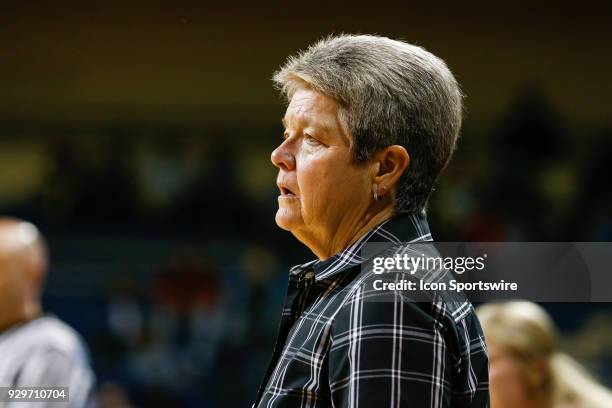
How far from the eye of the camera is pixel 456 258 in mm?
1271

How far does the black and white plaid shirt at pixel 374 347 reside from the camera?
0.77 meters

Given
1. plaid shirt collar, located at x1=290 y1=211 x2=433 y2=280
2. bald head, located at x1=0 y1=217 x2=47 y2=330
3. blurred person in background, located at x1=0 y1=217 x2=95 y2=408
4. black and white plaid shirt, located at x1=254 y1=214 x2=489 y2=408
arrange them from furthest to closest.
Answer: bald head, located at x1=0 y1=217 x2=47 y2=330 → blurred person in background, located at x1=0 y1=217 x2=95 y2=408 → plaid shirt collar, located at x1=290 y1=211 x2=433 y2=280 → black and white plaid shirt, located at x1=254 y1=214 x2=489 y2=408

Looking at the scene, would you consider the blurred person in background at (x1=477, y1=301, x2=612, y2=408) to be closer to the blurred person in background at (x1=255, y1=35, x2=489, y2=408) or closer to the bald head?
the blurred person in background at (x1=255, y1=35, x2=489, y2=408)

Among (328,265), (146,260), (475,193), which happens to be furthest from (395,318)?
(146,260)

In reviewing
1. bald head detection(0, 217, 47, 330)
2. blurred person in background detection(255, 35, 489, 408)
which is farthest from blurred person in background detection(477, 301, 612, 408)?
bald head detection(0, 217, 47, 330)

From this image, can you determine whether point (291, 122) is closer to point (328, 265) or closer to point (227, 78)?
point (328, 265)

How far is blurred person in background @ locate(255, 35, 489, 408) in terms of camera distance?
2.71ft

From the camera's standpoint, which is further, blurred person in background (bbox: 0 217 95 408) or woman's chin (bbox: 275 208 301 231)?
blurred person in background (bbox: 0 217 95 408)

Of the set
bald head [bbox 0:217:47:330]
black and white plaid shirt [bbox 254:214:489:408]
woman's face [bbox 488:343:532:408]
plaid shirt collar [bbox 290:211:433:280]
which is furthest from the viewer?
bald head [bbox 0:217:47:330]

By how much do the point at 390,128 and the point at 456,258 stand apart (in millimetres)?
414

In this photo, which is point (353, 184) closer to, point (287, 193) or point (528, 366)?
point (287, 193)

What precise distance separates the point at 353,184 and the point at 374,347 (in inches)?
8.0

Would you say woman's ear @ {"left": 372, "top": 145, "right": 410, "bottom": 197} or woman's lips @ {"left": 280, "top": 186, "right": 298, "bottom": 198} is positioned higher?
woman's ear @ {"left": 372, "top": 145, "right": 410, "bottom": 197}

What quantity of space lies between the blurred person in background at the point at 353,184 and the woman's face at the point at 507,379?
2.59 feet
